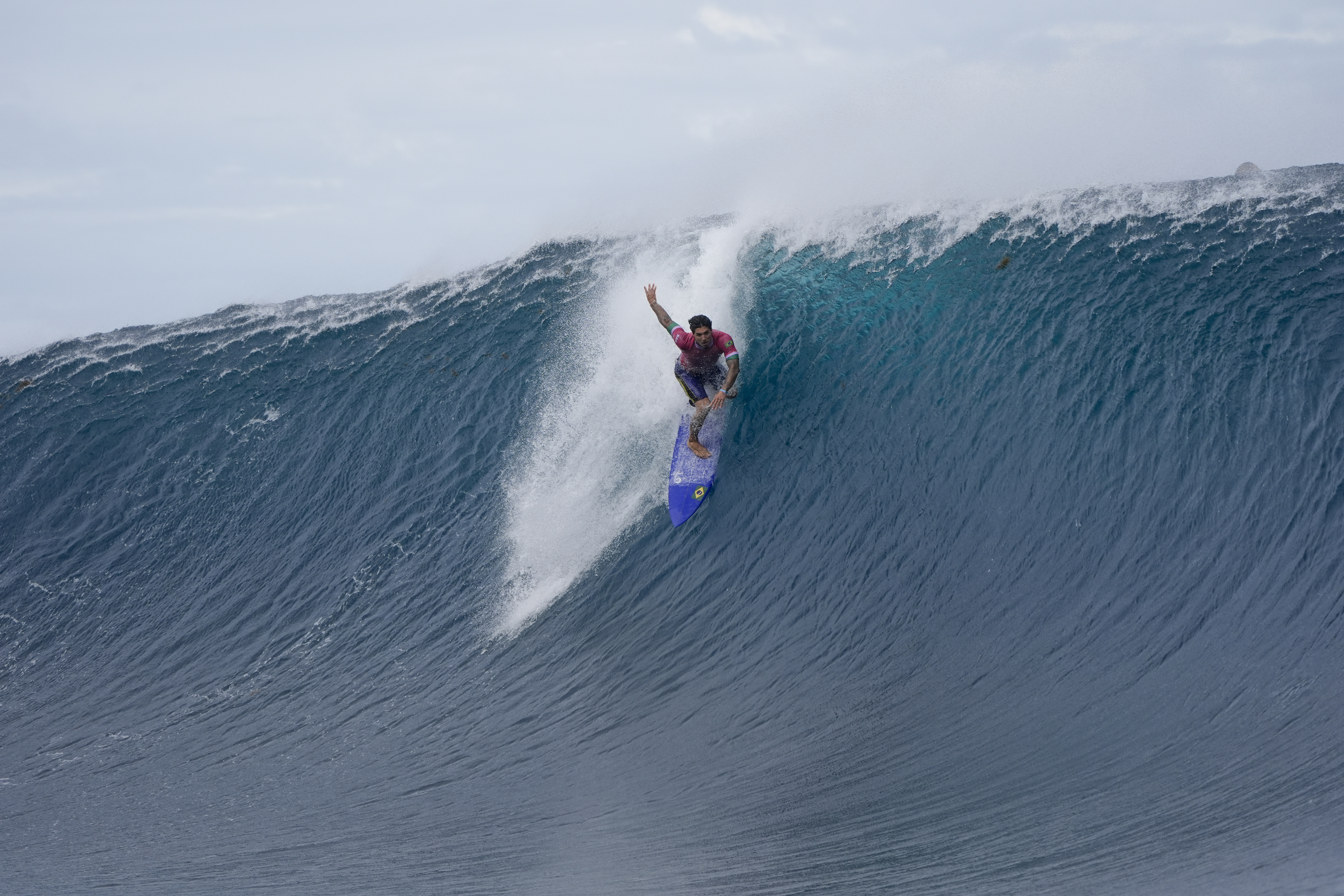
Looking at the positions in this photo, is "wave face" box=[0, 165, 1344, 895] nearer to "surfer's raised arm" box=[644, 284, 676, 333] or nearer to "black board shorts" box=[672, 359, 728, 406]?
"black board shorts" box=[672, 359, 728, 406]

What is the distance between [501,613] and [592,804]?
2275 millimetres

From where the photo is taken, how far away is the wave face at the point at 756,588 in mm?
5875

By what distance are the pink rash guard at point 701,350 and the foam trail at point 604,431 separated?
664 mm

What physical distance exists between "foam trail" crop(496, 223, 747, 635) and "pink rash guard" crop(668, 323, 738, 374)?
2.18 feet

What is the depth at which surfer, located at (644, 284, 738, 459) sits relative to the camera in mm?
8258

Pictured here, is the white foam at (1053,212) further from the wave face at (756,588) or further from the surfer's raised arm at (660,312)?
the surfer's raised arm at (660,312)

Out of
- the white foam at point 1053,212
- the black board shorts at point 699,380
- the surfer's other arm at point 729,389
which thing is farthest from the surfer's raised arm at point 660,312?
the white foam at point 1053,212

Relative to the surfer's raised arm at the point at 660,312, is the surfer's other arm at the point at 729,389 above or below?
below

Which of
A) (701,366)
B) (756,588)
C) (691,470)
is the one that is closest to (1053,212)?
(701,366)

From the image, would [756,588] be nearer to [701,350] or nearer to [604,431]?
[701,350]

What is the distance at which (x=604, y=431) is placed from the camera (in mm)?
9414

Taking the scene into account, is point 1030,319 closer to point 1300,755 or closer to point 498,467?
point 1300,755

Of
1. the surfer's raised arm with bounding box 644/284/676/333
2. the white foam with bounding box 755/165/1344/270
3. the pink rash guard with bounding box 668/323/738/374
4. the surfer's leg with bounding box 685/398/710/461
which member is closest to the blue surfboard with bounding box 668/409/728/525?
the surfer's leg with bounding box 685/398/710/461

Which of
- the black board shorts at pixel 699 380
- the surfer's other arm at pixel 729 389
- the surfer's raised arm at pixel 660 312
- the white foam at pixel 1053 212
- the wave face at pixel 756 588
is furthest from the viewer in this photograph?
the white foam at pixel 1053 212
